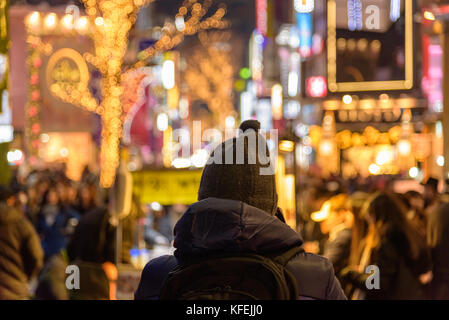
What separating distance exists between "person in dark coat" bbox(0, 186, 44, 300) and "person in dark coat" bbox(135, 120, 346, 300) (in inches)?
193

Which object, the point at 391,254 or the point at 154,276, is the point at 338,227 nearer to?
the point at 391,254

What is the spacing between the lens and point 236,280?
2715 millimetres

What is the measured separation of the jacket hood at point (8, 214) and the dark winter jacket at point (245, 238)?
5223 millimetres

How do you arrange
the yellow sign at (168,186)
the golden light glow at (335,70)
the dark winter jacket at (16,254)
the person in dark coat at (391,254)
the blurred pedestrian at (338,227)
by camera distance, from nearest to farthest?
the person in dark coat at (391,254), the blurred pedestrian at (338,227), the dark winter jacket at (16,254), the yellow sign at (168,186), the golden light glow at (335,70)

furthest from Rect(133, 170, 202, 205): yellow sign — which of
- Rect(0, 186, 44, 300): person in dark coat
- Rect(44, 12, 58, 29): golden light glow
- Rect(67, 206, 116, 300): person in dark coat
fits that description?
Rect(44, 12, 58, 29): golden light glow

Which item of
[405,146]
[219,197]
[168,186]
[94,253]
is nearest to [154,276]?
[219,197]

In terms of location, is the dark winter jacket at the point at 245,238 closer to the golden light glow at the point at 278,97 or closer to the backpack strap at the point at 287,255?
the backpack strap at the point at 287,255

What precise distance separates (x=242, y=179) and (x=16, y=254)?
5313mm

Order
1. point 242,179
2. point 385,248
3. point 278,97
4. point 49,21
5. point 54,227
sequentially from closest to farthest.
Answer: point 242,179 → point 385,248 → point 54,227 → point 278,97 → point 49,21

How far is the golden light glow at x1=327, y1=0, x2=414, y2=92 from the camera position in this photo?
1131cm

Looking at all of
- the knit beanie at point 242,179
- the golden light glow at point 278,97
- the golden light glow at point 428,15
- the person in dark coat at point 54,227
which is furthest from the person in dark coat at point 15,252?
the golden light glow at point 278,97

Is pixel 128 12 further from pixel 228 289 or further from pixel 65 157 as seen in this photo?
pixel 65 157

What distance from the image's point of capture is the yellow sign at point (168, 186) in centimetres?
966
